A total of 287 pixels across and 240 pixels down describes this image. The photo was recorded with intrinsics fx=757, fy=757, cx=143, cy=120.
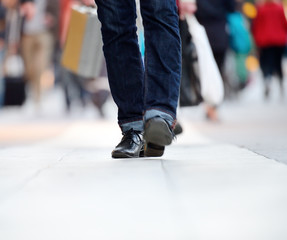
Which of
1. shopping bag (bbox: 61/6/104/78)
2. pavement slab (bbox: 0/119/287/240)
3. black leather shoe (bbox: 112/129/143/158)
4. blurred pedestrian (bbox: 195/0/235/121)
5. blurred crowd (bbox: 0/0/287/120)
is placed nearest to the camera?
pavement slab (bbox: 0/119/287/240)

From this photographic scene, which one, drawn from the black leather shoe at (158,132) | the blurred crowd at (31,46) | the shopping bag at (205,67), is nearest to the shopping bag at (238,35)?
the blurred crowd at (31,46)

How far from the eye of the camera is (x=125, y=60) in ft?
12.4

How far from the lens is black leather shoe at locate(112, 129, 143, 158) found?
3.66 meters

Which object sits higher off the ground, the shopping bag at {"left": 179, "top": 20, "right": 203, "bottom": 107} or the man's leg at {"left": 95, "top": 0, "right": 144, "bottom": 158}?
the man's leg at {"left": 95, "top": 0, "right": 144, "bottom": 158}

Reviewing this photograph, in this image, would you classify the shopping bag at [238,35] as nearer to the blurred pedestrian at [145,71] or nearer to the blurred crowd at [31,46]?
the blurred crowd at [31,46]

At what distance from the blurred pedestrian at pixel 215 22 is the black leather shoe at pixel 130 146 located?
4647 mm

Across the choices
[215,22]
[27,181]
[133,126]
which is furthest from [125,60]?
[215,22]

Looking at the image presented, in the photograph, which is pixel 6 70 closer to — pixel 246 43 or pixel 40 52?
pixel 40 52

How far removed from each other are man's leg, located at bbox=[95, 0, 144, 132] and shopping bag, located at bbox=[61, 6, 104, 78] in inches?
81.1

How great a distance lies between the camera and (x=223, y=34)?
8.54 m

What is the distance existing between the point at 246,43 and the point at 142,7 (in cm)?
838

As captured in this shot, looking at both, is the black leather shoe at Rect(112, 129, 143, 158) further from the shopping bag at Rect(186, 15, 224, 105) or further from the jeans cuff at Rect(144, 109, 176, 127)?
the shopping bag at Rect(186, 15, 224, 105)

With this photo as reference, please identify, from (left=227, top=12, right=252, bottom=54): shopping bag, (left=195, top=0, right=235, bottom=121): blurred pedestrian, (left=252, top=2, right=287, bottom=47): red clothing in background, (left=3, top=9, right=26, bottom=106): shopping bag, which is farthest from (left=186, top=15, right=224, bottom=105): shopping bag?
(left=252, top=2, right=287, bottom=47): red clothing in background

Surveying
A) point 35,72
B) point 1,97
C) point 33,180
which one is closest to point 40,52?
point 35,72
